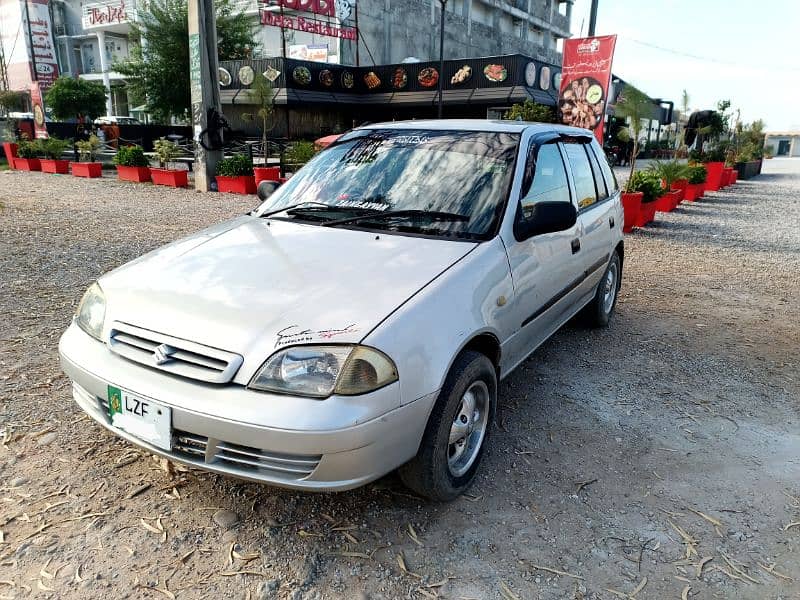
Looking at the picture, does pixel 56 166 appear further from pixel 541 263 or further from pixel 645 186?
pixel 541 263

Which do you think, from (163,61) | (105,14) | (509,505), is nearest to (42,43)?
(105,14)

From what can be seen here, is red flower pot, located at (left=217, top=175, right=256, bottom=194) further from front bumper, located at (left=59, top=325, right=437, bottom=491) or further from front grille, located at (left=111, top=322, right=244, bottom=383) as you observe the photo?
front bumper, located at (left=59, top=325, right=437, bottom=491)

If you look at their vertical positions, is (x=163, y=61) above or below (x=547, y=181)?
above

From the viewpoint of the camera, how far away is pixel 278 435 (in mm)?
2053

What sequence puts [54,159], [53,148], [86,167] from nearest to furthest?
[86,167] → [53,148] → [54,159]

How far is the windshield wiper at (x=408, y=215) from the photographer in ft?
10.2

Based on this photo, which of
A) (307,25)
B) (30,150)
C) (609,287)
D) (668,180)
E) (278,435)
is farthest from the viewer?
(307,25)

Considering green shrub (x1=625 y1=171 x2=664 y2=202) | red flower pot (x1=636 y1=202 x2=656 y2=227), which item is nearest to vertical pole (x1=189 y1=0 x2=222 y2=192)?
green shrub (x1=625 y1=171 x2=664 y2=202)

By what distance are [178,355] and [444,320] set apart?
3.45 feet

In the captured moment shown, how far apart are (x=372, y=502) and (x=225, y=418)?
0.93m

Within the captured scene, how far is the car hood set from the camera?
7.28 feet

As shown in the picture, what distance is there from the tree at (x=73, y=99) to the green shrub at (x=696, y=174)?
30.0 meters

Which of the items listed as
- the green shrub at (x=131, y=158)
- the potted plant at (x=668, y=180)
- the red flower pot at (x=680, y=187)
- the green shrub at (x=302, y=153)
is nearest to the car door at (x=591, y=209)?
the potted plant at (x=668, y=180)

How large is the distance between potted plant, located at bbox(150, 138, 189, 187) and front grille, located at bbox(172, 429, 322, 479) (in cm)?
1422
